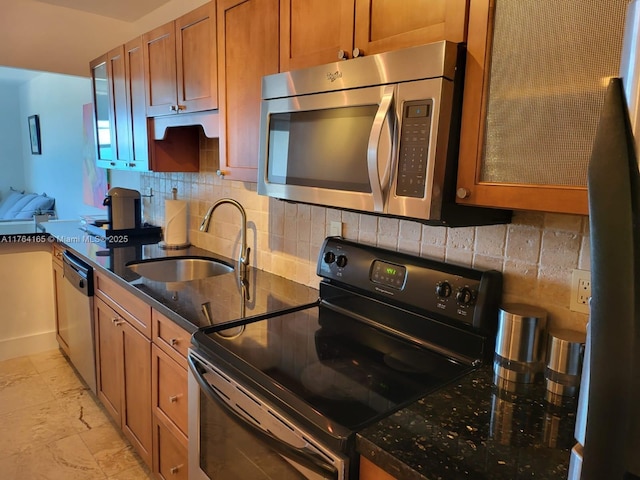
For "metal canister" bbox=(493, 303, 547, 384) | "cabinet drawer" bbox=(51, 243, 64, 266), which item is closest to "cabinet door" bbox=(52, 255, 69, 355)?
"cabinet drawer" bbox=(51, 243, 64, 266)

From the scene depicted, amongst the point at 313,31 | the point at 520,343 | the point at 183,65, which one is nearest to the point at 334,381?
the point at 520,343

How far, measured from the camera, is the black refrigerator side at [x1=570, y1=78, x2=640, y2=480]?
0.43 m

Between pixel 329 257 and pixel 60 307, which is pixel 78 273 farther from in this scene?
pixel 329 257

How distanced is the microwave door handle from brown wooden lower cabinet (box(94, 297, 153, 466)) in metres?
1.27

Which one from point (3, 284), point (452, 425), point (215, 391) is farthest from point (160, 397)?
point (3, 284)

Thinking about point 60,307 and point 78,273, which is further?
point 60,307

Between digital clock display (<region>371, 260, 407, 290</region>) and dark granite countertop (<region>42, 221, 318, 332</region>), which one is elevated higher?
digital clock display (<region>371, 260, 407, 290</region>)

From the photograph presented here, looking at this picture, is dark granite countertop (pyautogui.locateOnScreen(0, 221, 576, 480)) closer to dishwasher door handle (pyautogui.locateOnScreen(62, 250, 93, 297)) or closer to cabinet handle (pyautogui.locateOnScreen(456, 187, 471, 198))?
cabinet handle (pyautogui.locateOnScreen(456, 187, 471, 198))

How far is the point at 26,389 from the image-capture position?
289 centimetres

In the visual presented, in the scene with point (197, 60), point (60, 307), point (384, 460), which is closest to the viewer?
point (384, 460)

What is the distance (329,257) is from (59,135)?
5.17 metres

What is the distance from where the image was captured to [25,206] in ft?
20.0

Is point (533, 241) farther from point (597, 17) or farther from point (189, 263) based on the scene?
point (189, 263)

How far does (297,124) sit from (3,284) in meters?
2.98
